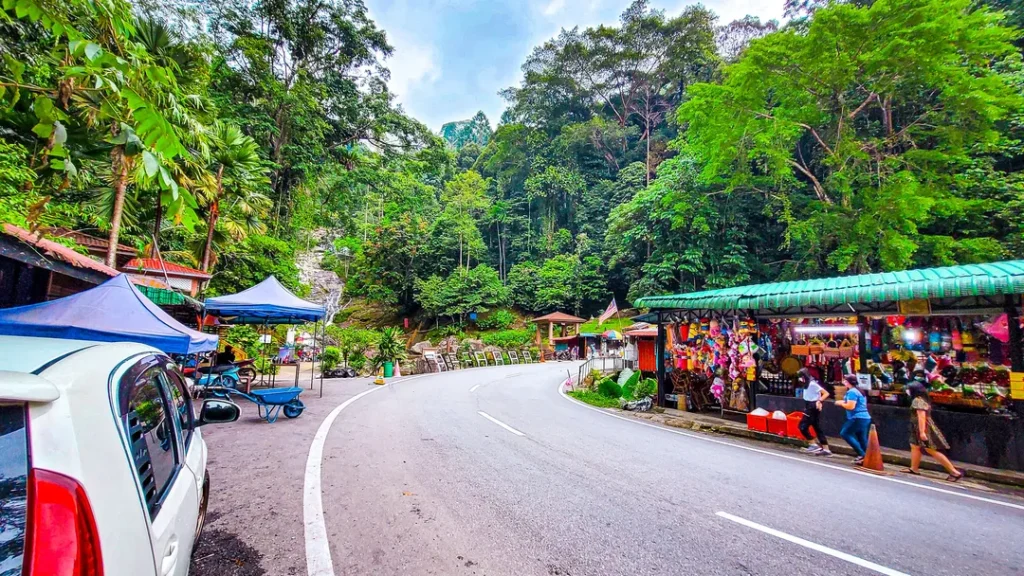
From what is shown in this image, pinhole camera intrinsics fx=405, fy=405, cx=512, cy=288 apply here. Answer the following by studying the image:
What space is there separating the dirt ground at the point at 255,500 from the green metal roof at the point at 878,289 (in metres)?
9.53

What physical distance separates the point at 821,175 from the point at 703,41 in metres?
19.0

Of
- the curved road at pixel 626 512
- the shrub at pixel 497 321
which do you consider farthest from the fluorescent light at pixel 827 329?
the shrub at pixel 497 321

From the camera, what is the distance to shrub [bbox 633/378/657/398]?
1319cm

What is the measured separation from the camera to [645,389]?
527 inches

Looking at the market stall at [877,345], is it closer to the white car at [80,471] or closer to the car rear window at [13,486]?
the white car at [80,471]

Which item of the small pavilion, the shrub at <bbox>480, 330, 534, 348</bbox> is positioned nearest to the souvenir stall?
the small pavilion

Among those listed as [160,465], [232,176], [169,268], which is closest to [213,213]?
[232,176]

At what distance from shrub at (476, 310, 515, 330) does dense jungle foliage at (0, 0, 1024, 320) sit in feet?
4.55

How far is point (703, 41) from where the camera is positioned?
3569 cm

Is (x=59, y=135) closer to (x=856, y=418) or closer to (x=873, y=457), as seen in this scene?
(x=873, y=457)

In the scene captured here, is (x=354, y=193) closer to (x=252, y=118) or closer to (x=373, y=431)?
(x=252, y=118)

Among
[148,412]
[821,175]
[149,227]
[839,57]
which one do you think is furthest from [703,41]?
[148,412]

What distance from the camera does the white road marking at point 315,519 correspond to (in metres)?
2.93

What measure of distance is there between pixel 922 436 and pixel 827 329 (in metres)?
3.01
